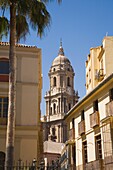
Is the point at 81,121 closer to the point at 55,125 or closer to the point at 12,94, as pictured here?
the point at 12,94

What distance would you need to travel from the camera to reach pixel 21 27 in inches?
675

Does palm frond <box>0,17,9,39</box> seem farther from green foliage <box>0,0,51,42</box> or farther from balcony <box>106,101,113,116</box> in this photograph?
balcony <box>106,101,113,116</box>

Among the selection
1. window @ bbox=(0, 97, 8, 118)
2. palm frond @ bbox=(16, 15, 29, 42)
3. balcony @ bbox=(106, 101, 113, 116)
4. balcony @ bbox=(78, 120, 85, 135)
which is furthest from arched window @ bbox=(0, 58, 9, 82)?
balcony @ bbox=(106, 101, 113, 116)

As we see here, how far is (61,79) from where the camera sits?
80562 millimetres

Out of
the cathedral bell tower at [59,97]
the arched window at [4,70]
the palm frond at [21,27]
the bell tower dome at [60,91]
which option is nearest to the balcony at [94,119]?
the palm frond at [21,27]

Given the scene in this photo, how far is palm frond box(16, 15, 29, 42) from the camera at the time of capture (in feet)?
55.5

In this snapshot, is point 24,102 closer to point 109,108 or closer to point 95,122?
point 95,122

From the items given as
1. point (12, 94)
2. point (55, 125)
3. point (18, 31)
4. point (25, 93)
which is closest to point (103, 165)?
point (12, 94)

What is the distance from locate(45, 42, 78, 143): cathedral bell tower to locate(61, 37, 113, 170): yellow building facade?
47.6 m

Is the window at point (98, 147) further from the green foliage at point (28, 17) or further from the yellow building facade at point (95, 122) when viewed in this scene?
the green foliage at point (28, 17)

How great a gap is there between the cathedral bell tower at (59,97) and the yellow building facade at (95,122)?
4759 cm

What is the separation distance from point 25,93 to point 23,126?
9.36ft

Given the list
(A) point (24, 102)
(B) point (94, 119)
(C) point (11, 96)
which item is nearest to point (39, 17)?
(C) point (11, 96)

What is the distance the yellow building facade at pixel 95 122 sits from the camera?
1802 centimetres
